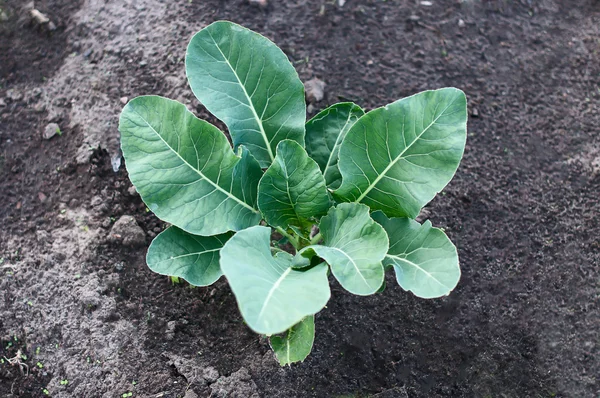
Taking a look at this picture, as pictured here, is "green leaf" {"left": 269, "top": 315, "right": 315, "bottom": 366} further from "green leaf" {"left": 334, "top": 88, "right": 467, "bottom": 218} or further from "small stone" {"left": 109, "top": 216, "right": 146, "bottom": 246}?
"small stone" {"left": 109, "top": 216, "right": 146, "bottom": 246}

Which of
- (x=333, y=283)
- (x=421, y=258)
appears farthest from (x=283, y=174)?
(x=333, y=283)

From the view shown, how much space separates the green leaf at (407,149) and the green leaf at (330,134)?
134mm

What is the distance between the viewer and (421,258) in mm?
1594

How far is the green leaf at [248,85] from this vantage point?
1.73 m

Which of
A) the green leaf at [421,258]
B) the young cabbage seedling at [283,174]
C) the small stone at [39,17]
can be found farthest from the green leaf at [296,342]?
the small stone at [39,17]

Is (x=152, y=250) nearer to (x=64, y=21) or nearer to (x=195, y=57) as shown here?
(x=195, y=57)

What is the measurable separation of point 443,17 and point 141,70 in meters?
1.53

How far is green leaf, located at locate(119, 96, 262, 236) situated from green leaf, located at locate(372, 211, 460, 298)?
492 millimetres

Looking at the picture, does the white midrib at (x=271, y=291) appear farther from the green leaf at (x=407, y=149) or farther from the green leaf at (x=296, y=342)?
the green leaf at (x=407, y=149)

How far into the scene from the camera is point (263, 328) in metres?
1.16

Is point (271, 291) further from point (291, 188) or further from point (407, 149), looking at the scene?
point (407, 149)

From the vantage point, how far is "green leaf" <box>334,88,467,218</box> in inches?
63.4

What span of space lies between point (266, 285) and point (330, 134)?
28.1 inches

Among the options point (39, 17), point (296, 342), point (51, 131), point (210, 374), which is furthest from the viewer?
point (39, 17)
